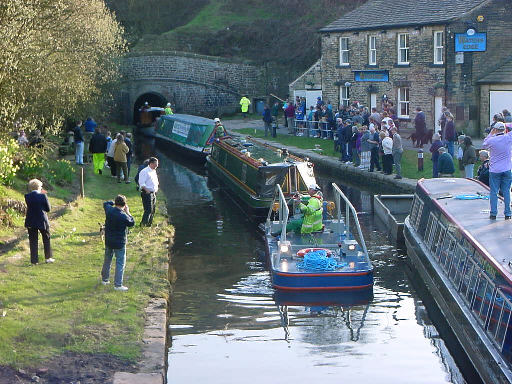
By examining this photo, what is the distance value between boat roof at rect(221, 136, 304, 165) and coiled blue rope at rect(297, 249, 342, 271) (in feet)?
24.6

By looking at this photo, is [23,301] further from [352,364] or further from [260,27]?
[260,27]

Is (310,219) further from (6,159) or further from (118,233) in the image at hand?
(6,159)

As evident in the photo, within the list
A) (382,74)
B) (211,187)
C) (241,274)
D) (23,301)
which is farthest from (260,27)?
(23,301)

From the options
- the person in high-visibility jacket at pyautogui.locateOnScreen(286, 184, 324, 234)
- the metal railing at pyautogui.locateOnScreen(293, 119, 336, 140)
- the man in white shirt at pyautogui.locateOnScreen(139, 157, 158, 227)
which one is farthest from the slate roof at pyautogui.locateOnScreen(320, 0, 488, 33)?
the person in high-visibility jacket at pyautogui.locateOnScreen(286, 184, 324, 234)

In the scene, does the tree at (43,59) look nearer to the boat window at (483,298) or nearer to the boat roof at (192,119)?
the boat roof at (192,119)

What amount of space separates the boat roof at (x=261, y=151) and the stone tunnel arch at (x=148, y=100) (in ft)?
66.4

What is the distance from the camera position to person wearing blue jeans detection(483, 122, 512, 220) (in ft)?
43.2

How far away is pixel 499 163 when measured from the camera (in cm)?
1330

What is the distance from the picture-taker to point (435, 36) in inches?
1283

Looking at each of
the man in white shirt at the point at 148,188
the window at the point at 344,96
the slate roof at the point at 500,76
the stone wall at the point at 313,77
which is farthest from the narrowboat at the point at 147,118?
the man in white shirt at the point at 148,188

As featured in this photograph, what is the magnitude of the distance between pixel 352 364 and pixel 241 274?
5.12 metres

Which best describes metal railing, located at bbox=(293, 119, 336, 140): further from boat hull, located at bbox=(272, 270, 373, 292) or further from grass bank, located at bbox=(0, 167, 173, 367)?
boat hull, located at bbox=(272, 270, 373, 292)

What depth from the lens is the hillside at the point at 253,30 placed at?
1993 inches

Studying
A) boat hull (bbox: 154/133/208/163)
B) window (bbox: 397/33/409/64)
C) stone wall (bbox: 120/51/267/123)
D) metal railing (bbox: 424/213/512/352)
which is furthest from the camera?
stone wall (bbox: 120/51/267/123)
